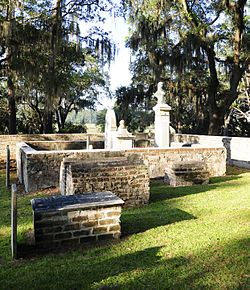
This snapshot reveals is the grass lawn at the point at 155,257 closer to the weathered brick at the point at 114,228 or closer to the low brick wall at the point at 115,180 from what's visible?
the weathered brick at the point at 114,228

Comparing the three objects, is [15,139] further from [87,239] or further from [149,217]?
[87,239]

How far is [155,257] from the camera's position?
3.23 meters

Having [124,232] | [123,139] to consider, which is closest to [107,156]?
[123,139]

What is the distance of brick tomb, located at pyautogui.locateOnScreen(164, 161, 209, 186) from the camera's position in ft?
23.5

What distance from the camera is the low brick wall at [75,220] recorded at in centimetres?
351

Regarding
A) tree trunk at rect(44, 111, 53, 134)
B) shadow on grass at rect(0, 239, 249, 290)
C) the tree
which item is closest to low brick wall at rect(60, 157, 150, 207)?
shadow on grass at rect(0, 239, 249, 290)

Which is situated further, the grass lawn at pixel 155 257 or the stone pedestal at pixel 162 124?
the stone pedestal at pixel 162 124

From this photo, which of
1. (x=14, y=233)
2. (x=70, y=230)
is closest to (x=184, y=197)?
(x=70, y=230)

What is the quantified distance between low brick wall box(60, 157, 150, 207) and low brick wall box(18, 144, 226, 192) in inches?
37.0

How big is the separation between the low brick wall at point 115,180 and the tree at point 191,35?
932 centimetres

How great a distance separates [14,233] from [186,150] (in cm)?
595

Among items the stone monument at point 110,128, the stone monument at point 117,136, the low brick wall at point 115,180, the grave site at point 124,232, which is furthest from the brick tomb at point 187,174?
the stone monument at point 110,128

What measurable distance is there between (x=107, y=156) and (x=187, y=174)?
1926 millimetres

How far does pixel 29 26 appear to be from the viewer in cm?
1248
